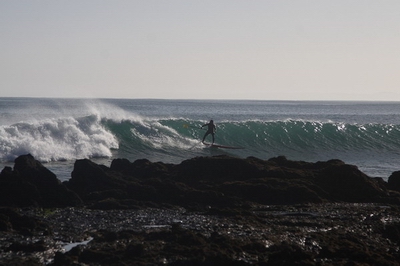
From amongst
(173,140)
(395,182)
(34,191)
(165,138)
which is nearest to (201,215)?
(34,191)

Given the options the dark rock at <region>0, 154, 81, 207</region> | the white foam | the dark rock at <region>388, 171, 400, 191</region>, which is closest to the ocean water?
the white foam

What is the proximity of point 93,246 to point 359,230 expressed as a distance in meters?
5.15

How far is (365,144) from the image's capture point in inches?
1457

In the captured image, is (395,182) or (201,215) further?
(395,182)

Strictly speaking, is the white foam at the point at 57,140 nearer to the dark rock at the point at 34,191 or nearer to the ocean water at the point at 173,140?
the ocean water at the point at 173,140

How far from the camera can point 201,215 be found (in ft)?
44.6

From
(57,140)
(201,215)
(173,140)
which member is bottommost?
(173,140)

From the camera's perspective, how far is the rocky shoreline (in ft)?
33.9

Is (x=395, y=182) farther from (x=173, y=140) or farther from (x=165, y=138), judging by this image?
(x=165, y=138)

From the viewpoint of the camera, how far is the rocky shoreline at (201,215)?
407 inches

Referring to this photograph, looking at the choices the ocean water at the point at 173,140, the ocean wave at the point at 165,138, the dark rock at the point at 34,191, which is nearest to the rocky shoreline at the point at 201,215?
the dark rock at the point at 34,191

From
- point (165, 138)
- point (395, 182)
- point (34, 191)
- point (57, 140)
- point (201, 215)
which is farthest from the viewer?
point (165, 138)

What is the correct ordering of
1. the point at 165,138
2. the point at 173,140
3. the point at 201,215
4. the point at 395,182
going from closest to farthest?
the point at 201,215, the point at 395,182, the point at 173,140, the point at 165,138

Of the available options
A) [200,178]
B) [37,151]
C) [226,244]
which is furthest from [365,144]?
[226,244]
